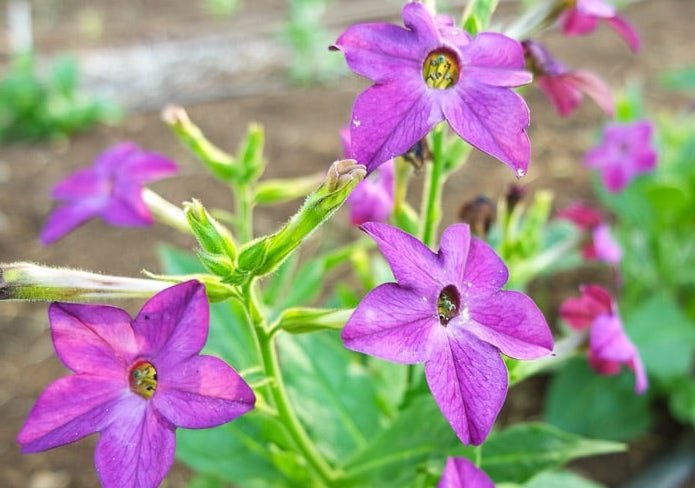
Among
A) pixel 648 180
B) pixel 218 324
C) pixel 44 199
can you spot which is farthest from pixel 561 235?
pixel 44 199

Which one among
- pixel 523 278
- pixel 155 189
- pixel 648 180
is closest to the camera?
pixel 523 278

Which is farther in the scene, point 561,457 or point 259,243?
point 561,457

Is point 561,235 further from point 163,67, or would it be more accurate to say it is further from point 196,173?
point 163,67

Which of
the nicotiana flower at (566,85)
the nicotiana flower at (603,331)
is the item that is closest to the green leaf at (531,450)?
the nicotiana flower at (603,331)

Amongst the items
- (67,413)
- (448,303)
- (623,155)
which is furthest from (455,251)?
(623,155)

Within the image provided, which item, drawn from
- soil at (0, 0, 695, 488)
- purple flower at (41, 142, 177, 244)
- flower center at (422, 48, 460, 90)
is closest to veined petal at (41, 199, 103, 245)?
purple flower at (41, 142, 177, 244)

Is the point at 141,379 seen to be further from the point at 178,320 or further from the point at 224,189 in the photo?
the point at 224,189
